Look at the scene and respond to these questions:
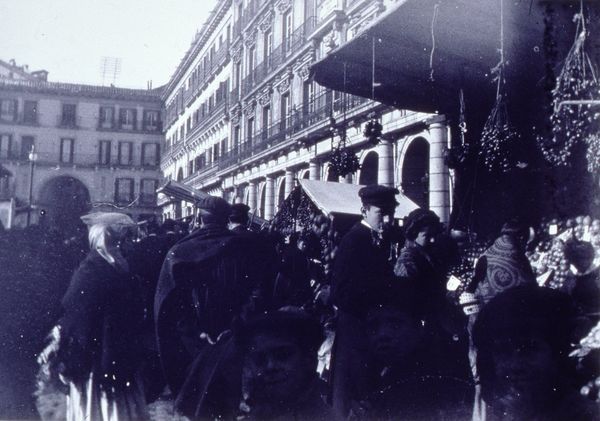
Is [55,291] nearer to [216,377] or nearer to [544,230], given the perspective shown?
[216,377]

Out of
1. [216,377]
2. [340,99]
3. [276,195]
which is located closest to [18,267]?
[216,377]

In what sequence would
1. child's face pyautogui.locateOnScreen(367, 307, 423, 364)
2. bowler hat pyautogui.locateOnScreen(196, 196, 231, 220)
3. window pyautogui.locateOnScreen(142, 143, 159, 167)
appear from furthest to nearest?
window pyautogui.locateOnScreen(142, 143, 159, 167) < bowler hat pyautogui.locateOnScreen(196, 196, 231, 220) < child's face pyautogui.locateOnScreen(367, 307, 423, 364)

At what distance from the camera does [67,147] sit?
8219 mm

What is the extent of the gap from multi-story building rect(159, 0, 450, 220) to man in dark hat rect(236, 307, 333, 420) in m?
9.50

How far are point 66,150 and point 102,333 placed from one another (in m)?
5.54

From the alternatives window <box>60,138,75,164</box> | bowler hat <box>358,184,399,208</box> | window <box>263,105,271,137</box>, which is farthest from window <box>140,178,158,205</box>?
bowler hat <box>358,184,399,208</box>

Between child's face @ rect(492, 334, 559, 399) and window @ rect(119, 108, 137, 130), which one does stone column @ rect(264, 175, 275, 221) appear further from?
child's face @ rect(492, 334, 559, 399)

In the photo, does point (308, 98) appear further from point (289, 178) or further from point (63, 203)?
point (63, 203)

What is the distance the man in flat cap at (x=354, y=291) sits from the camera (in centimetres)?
298

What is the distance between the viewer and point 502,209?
5996mm

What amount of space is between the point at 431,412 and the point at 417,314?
0.51 meters

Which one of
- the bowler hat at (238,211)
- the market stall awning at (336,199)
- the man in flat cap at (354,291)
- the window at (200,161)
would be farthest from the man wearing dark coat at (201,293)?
the window at (200,161)

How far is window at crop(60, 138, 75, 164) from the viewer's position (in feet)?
24.2

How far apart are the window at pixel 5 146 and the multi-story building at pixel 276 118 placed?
791 centimetres
